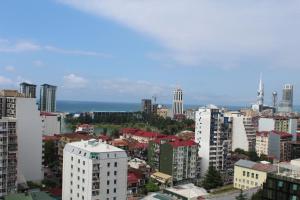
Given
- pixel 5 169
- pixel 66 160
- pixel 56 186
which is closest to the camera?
pixel 66 160

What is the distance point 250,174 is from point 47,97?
38139 millimetres

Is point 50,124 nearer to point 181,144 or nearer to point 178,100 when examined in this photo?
point 181,144

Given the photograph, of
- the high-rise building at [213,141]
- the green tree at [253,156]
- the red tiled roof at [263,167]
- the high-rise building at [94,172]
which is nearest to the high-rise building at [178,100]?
the green tree at [253,156]

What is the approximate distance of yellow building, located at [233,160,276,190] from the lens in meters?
17.2

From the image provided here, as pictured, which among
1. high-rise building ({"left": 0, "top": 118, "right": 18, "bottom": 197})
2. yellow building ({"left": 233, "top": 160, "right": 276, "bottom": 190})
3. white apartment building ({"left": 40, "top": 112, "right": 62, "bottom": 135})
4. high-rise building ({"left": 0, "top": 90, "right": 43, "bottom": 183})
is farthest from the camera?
white apartment building ({"left": 40, "top": 112, "right": 62, "bottom": 135})

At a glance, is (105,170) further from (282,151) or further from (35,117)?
(282,151)

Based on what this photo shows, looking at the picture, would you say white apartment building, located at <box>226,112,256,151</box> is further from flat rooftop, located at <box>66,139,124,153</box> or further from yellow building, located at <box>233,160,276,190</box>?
flat rooftop, located at <box>66,139,124,153</box>

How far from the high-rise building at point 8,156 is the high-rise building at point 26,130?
1.87m

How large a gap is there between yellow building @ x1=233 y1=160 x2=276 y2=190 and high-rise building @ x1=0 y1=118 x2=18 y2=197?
984cm

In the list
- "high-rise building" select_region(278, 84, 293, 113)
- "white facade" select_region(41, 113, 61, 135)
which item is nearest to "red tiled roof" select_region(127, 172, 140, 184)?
"white facade" select_region(41, 113, 61, 135)

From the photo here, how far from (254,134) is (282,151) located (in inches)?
103

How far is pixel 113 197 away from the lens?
13.1 m

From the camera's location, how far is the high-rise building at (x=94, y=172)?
41.4ft

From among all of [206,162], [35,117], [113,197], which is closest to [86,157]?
[113,197]
